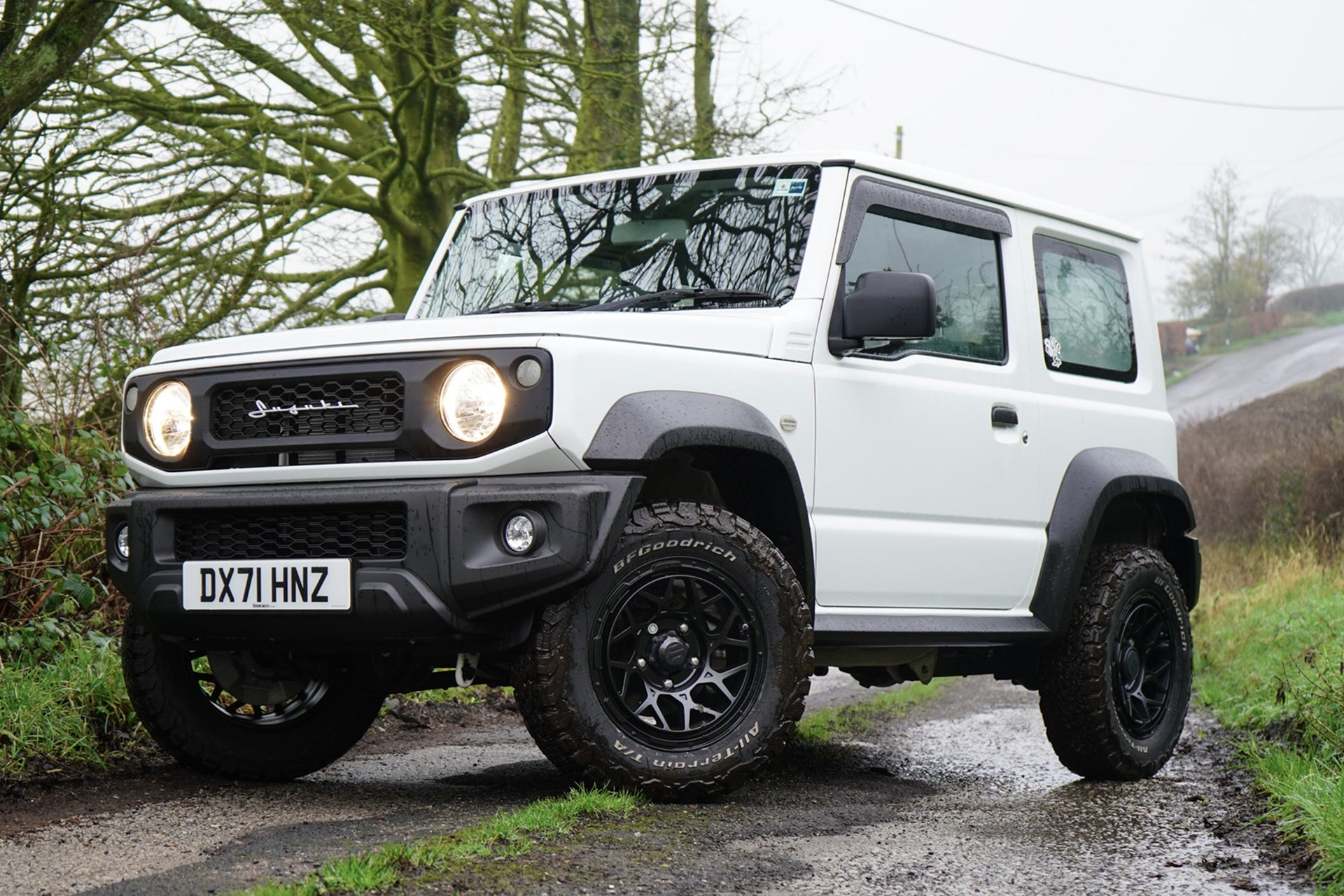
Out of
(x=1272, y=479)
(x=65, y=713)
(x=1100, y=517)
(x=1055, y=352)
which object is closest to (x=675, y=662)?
(x=1100, y=517)

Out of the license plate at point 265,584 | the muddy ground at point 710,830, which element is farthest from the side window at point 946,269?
the license plate at point 265,584

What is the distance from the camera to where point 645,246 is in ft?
15.9

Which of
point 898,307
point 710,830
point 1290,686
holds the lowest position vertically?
point 1290,686

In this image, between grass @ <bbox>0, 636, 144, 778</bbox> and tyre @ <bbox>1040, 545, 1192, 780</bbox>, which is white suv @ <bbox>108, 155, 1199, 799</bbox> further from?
grass @ <bbox>0, 636, 144, 778</bbox>

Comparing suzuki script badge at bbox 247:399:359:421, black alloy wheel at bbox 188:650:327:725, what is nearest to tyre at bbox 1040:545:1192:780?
black alloy wheel at bbox 188:650:327:725

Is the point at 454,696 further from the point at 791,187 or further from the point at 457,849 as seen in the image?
the point at 457,849

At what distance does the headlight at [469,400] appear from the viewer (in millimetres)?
3723

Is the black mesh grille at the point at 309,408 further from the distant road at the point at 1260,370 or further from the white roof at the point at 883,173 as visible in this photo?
the distant road at the point at 1260,370

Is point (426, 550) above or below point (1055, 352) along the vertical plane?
below

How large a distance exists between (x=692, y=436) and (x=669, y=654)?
1.95ft

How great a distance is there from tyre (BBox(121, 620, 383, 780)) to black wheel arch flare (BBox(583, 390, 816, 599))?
→ 1527 mm

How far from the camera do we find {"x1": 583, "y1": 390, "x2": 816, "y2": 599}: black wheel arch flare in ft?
12.3

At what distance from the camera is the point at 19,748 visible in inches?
192

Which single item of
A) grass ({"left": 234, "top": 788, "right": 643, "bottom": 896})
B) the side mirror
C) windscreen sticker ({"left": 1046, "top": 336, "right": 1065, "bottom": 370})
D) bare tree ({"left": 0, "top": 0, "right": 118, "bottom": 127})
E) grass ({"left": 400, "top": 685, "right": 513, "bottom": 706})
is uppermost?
bare tree ({"left": 0, "top": 0, "right": 118, "bottom": 127})
